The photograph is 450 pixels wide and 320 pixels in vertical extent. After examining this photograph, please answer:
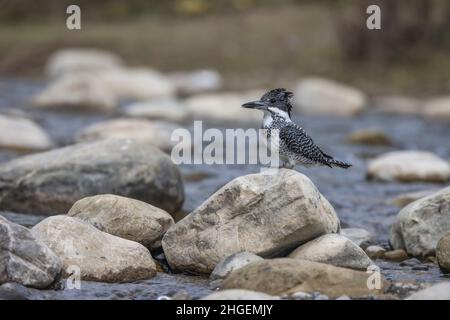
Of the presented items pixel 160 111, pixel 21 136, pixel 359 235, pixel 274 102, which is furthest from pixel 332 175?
pixel 160 111

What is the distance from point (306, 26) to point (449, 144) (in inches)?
309

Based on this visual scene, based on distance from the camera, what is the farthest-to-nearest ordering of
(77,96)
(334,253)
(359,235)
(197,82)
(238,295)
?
(197,82) → (77,96) → (359,235) → (334,253) → (238,295)

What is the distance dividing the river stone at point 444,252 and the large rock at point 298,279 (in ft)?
3.27

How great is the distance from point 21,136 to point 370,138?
537cm

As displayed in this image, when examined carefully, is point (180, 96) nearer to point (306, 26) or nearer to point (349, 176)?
point (306, 26)

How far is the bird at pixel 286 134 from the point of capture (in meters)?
7.56

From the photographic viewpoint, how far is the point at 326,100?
16.4 meters

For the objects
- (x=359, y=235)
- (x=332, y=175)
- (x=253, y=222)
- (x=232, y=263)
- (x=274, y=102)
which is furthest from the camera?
(x=332, y=175)

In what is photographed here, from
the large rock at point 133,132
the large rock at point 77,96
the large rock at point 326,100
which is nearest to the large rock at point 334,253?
Answer: the large rock at point 133,132

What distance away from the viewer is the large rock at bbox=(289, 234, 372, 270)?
6934mm

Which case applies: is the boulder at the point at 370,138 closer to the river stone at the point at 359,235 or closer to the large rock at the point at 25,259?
the river stone at the point at 359,235

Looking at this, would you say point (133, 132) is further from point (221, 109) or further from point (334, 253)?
point (334, 253)

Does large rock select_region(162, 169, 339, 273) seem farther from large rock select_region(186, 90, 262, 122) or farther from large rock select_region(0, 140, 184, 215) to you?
large rock select_region(186, 90, 262, 122)

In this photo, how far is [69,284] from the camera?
261 inches
